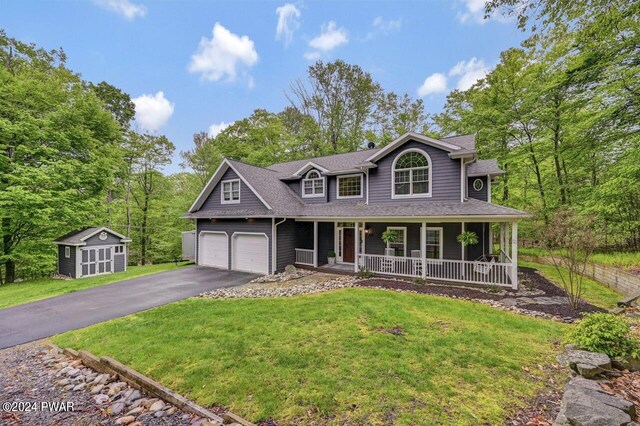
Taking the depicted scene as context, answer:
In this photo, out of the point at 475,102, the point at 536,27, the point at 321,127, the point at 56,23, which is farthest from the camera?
the point at 321,127

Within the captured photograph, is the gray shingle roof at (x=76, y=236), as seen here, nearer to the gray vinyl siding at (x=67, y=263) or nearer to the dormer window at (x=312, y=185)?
the gray vinyl siding at (x=67, y=263)

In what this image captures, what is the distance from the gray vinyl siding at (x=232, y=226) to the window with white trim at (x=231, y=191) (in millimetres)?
1164

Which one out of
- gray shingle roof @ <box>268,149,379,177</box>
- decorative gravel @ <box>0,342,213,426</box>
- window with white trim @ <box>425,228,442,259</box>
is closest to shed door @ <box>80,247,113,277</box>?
decorative gravel @ <box>0,342,213,426</box>

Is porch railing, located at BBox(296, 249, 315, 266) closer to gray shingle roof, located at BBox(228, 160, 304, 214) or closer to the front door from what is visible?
the front door

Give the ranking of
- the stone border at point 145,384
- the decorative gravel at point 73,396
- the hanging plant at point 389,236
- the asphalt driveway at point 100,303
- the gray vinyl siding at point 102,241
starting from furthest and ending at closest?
the gray vinyl siding at point 102,241, the hanging plant at point 389,236, the asphalt driveway at point 100,303, the decorative gravel at point 73,396, the stone border at point 145,384

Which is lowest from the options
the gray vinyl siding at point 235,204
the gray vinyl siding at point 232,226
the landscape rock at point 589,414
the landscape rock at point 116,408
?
the landscape rock at point 116,408

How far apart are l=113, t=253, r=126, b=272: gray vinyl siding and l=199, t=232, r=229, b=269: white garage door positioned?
592cm

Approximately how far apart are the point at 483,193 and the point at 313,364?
37.1 ft

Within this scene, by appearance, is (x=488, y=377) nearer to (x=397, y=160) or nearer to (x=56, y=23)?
(x=397, y=160)

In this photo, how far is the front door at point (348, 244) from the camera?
14062 millimetres

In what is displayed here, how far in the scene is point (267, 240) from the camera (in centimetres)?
A: 1320

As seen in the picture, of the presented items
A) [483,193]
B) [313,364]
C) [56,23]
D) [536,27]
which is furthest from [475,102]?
[56,23]

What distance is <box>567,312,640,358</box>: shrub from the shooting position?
411 centimetres

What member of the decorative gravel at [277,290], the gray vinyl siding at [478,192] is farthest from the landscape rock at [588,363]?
the gray vinyl siding at [478,192]
